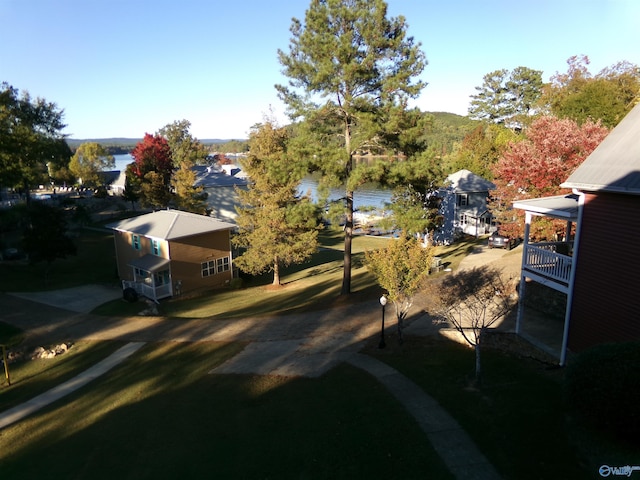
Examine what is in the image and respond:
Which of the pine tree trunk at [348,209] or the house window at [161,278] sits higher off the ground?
the pine tree trunk at [348,209]

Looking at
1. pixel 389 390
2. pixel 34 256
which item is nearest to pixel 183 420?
pixel 389 390

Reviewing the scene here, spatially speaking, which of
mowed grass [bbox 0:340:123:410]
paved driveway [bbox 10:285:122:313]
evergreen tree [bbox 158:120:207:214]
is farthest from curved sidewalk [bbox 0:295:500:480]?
evergreen tree [bbox 158:120:207:214]

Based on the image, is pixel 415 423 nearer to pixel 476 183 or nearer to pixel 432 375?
pixel 432 375

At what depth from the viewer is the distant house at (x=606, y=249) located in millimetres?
10859

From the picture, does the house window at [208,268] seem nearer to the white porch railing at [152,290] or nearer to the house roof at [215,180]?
the white porch railing at [152,290]

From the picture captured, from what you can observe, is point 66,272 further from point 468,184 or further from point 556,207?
point 468,184

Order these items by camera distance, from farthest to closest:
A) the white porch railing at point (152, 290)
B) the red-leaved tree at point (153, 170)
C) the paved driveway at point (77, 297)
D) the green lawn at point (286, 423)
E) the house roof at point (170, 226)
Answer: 1. the red-leaved tree at point (153, 170)
2. the house roof at point (170, 226)
3. the white porch railing at point (152, 290)
4. the paved driveway at point (77, 297)
5. the green lawn at point (286, 423)

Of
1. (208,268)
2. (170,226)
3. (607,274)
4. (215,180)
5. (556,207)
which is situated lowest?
(208,268)

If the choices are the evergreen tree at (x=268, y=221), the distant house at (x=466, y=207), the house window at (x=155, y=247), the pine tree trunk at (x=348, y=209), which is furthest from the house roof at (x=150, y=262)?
the distant house at (x=466, y=207)

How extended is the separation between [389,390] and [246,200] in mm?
20112

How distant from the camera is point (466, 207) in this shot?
44625mm

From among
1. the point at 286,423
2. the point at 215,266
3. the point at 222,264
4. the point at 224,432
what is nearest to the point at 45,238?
the point at 215,266

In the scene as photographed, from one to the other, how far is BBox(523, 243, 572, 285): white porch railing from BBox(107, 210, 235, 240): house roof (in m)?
20.9

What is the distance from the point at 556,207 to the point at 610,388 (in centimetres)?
785
